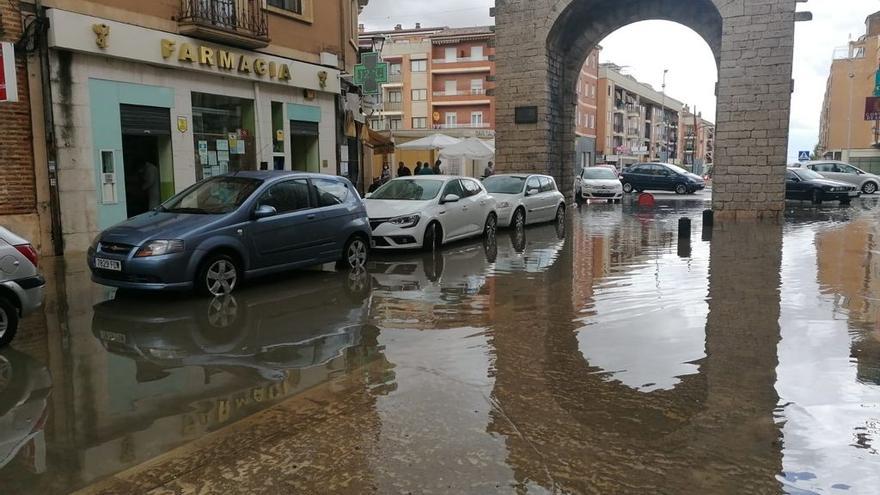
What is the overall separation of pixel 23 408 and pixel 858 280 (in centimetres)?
974

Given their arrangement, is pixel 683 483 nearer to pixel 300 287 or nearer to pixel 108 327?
pixel 108 327

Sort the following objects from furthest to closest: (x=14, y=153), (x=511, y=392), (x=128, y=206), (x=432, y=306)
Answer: (x=128, y=206) → (x=14, y=153) → (x=432, y=306) → (x=511, y=392)

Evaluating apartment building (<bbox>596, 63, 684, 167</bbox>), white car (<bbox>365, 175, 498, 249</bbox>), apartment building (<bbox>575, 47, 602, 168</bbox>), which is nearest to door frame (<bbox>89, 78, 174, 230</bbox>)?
white car (<bbox>365, 175, 498, 249</bbox>)

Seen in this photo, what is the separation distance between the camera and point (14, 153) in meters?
11.2

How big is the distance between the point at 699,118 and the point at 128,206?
148 m

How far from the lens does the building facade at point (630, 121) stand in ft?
253

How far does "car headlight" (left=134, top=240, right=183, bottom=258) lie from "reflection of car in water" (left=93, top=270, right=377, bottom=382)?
0.61m

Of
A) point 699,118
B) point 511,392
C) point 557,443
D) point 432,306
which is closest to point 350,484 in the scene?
point 557,443

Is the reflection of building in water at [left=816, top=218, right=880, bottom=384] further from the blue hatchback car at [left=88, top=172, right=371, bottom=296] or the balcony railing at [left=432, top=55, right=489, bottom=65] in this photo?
the balcony railing at [left=432, top=55, right=489, bottom=65]

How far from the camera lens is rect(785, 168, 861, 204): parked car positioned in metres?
25.9

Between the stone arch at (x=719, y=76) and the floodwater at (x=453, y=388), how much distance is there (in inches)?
442

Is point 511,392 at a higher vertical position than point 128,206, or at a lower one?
lower

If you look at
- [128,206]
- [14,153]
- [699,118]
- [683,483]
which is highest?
[699,118]

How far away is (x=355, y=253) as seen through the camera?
411 inches
